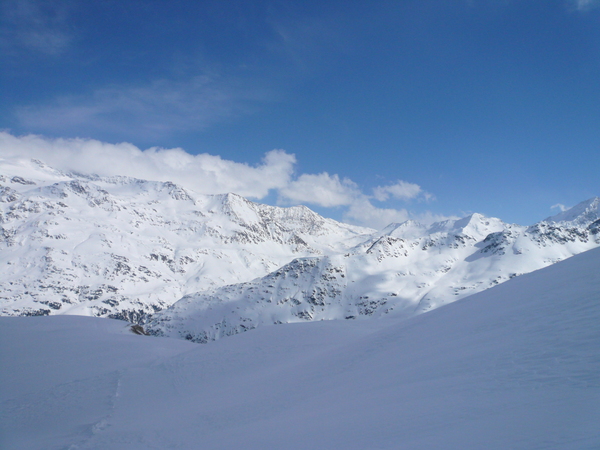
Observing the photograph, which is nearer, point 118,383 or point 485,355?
point 485,355

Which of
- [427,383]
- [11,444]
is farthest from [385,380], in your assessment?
[11,444]

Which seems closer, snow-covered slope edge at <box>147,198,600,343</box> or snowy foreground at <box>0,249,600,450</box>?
snowy foreground at <box>0,249,600,450</box>

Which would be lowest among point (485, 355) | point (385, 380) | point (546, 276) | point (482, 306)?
point (385, 380)

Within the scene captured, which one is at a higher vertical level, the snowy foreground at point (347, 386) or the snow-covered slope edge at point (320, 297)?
the snow-covered slope edge at point (320, 297)

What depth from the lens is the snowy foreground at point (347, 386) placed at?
7078 mm

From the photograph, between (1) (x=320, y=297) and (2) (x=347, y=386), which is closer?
(2) (x=347, y=386)

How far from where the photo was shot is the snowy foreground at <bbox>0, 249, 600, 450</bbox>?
279 inches

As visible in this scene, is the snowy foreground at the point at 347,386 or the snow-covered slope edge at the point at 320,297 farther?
the snow-covered slope edge at the point at 320,297

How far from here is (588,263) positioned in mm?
16922

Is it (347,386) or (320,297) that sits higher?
(320,297)

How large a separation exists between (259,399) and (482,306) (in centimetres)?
1308

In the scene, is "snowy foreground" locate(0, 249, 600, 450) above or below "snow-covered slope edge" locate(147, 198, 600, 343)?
below

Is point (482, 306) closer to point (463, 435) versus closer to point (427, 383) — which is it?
point (427, 383)

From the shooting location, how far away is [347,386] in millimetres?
14258
